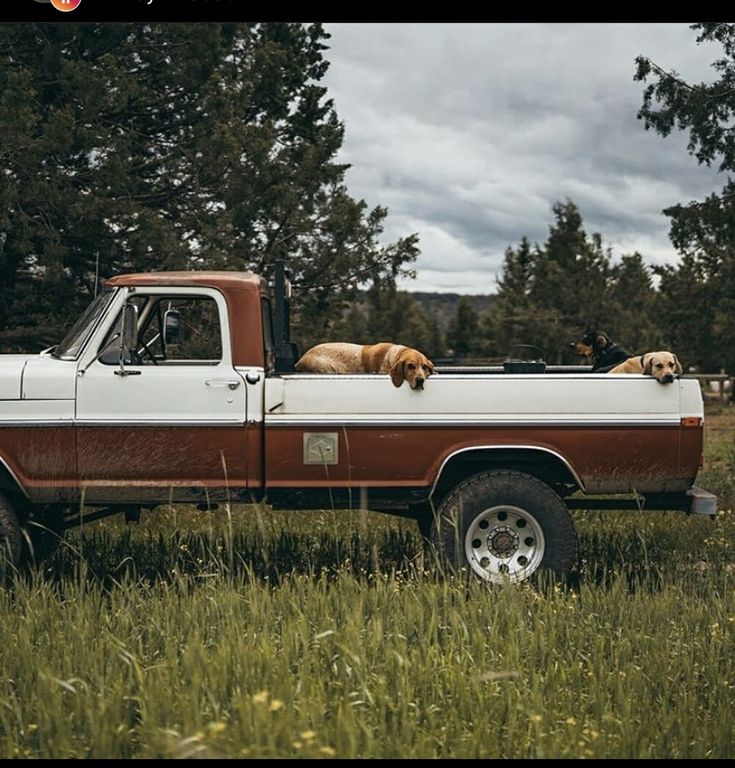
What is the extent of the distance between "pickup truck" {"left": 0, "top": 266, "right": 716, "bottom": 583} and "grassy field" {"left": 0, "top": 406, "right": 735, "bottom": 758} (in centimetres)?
68

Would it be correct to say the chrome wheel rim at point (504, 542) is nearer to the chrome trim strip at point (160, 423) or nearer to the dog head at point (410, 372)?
the dog head at point (410, 372)

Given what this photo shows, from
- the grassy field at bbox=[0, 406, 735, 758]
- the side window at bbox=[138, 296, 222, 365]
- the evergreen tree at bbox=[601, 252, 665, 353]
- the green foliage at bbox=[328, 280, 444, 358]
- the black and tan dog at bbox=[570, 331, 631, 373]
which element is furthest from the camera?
the green foliage at bbox=[328, 280, 444, 358]

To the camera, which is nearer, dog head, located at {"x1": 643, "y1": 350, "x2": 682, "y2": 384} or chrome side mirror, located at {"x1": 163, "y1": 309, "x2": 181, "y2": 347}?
chrome side mirror, located at {"x1": 163, "y1": 309, "x2": 181, "y2": 347}

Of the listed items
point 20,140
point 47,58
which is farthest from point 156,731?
point 47,58

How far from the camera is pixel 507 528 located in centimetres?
611

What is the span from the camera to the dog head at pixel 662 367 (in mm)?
6117

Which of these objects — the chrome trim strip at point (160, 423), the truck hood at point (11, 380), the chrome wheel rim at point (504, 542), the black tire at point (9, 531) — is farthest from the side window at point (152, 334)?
the chrome wheel rim at point (504, 542)

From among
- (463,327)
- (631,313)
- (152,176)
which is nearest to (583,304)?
(631,313)

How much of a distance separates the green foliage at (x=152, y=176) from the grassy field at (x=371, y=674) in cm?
648

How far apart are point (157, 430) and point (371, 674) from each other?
8.86 feet

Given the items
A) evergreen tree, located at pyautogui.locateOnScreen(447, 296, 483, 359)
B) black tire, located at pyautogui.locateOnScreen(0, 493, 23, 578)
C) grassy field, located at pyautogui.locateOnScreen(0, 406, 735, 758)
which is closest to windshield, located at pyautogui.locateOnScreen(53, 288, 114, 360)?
black tire, located at pyautogui.locateOnScreen(0, 493, 23, 578)

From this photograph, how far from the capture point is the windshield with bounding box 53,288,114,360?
6.16 meters

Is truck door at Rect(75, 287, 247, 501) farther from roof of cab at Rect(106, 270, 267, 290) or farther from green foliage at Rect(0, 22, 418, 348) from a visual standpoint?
green foliage at Rect(0, 22, 418, 348)

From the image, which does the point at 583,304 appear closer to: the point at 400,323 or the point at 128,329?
the point at 128,329
